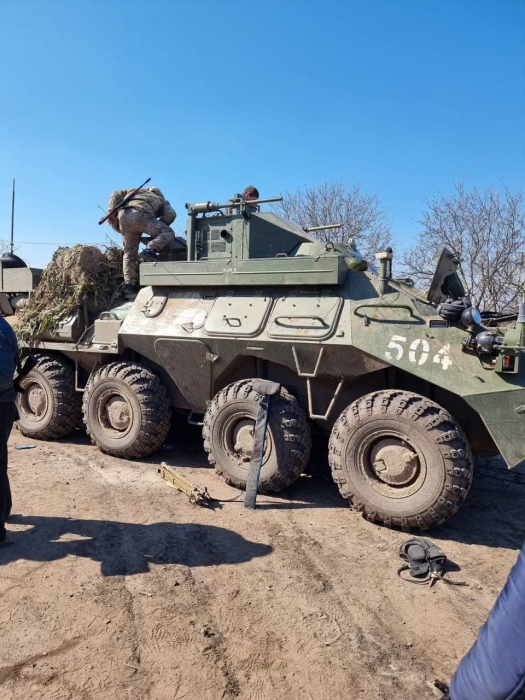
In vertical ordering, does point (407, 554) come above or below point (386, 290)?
below

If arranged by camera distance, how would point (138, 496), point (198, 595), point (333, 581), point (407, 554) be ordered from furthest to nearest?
point (138, 496)
point (407, 554)
point (333, 581)
point (198, 595)

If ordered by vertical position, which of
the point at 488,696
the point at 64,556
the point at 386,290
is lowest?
the point at 64,556

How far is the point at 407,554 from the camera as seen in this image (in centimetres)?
406

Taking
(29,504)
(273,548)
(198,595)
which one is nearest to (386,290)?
(273,548)

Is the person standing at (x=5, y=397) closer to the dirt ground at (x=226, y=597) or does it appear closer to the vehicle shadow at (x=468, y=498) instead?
the dirt ground at (x=226, y=597)

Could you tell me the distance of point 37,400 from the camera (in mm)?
7379

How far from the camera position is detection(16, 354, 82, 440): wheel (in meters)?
7.19

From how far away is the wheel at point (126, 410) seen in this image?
6262mm

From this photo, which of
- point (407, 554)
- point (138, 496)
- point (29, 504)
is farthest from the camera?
point (138, 496)

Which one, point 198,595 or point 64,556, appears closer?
point 198,595

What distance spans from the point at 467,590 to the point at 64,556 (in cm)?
288

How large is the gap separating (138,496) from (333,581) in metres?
2.32

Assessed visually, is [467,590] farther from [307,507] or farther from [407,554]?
[307,507]

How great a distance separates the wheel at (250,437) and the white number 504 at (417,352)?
1106 millimetres
